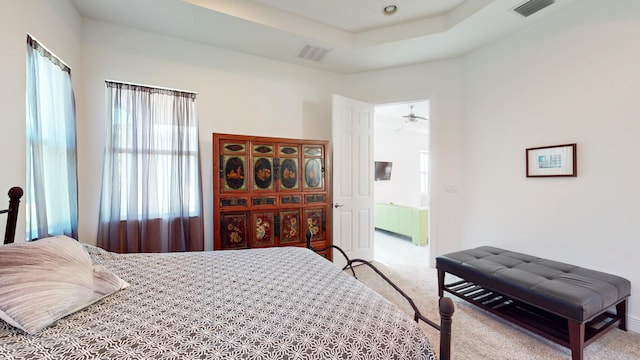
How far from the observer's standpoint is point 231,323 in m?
1.02

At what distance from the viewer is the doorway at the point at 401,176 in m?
5.32

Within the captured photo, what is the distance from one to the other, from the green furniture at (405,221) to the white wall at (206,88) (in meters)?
2.62

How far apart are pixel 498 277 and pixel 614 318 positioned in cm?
93

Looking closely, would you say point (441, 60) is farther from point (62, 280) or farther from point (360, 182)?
point (62, 280)

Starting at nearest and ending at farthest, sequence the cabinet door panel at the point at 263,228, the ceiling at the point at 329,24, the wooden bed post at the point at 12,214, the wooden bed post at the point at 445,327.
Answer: the wooden bed post at the point at 445,327
the wooden bed post at the point at 12,214
the ceiling at the point at 329,24
the cabinet door panel at the point at 263,228

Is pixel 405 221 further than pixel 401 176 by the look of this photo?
No

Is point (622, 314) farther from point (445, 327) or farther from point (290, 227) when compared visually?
point (290, 227)

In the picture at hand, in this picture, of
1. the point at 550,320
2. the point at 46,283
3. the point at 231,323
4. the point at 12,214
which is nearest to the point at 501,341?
the point at 550,320

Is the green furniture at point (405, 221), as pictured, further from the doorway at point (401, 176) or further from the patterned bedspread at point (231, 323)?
the patterned bedspread at point (231, 323)

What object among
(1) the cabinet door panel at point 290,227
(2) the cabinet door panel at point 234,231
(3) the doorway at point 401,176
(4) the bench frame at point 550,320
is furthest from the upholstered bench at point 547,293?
(3) the doorway at point 401,176

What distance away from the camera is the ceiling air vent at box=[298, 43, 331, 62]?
328cm

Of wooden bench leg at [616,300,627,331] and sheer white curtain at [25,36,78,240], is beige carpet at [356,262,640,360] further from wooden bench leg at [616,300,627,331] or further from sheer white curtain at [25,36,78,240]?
sheer white curtain at [25,36,78,240]

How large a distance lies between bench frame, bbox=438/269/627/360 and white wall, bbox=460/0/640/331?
262 mm

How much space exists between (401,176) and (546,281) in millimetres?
5478
